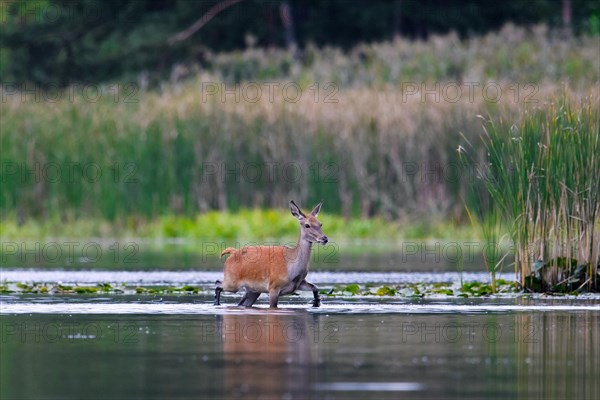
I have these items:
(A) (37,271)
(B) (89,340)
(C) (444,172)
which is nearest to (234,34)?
(C) (444,172)

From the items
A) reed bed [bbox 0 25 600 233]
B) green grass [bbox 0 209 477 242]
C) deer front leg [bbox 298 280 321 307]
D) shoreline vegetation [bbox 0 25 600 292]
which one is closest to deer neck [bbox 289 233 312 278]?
deer front leg [bbox 298 280 321 307]

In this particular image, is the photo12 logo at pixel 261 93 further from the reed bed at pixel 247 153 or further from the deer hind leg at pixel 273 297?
the deer hind leg at pixel 273 297

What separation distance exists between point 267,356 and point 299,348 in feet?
1.62

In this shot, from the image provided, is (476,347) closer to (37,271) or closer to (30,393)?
(30,393)

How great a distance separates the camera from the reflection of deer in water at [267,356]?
329 inches

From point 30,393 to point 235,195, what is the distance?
19555mm

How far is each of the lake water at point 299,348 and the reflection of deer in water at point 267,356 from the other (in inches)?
0.4

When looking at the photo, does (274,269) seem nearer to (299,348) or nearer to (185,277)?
(299,348)

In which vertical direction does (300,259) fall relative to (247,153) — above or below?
below

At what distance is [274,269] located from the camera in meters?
14.0

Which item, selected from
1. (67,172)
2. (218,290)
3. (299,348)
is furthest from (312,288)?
(67,172)

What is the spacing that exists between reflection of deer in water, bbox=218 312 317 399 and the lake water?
0.4 inches

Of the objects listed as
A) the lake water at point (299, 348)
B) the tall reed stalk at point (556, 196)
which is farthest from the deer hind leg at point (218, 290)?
the tall reed stalk at point (556, 196)

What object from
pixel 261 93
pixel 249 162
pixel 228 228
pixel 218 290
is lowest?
pixel 218 290
